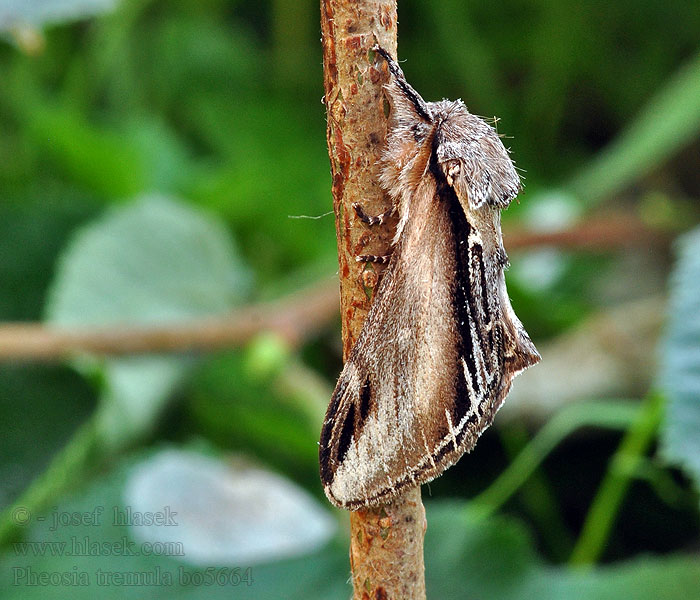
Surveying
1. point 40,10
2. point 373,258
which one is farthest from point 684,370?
point 40,10

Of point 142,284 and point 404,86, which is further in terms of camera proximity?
point 142,284

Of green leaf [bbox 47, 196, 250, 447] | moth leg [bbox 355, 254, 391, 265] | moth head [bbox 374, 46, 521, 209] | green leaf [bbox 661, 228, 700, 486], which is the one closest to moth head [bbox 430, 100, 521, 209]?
moth head [bbox 374, 46, 521, 209]

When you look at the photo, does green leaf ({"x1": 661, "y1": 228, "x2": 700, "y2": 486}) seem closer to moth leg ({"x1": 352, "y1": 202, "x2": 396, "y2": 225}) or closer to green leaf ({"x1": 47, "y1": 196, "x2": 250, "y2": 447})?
moth leg ({"x1": 352, "y1": 202, "x2": 396, "y2": 225})

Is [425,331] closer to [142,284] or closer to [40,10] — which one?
[40,10]

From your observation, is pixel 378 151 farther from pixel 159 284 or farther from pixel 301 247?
pixel 301 247

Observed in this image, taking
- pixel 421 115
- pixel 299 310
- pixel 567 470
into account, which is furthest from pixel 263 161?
pixel 421 115

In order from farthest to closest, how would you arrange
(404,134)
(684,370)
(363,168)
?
(684,370) → (404,134) → (363,168)
